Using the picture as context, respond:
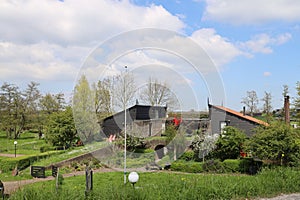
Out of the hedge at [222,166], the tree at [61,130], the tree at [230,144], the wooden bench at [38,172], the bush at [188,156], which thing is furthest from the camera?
the tree at [61,130]

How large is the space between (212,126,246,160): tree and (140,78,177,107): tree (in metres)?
6.05

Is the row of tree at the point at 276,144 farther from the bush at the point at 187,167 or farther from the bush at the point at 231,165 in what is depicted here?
the bush at the point at 187,167

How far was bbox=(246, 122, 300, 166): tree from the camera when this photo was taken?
34.6 feet

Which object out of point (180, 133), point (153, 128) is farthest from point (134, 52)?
point (180, 133)

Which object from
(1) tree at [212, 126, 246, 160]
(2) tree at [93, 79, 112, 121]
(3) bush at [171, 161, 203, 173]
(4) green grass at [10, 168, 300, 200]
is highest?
(2) tree at [93, 79, 112, 121]

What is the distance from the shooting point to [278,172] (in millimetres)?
6484

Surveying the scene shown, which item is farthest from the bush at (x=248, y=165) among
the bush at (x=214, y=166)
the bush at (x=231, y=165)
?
the bush at (x=214, y=166)

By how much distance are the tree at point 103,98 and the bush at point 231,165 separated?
6522 millimetres

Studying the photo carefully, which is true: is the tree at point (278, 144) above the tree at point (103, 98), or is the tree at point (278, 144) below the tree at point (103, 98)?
below

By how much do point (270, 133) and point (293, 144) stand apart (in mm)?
881

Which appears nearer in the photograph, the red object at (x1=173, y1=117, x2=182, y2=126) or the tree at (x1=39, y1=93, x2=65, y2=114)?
the red object at (x1=173, y1=117, x2=182, y2=126)

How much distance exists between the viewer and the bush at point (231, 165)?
507 inches

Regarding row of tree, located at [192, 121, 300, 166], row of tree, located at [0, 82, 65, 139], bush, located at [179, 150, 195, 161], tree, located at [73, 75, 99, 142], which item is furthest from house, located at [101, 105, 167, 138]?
row of tree, located at [0, 82, 65, 139]

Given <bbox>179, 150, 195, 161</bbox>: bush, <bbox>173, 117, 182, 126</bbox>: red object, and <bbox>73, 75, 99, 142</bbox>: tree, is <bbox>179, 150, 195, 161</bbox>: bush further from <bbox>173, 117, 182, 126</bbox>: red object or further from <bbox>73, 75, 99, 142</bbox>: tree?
<bbox>73, 75, 99, 142</bbox>: tree
